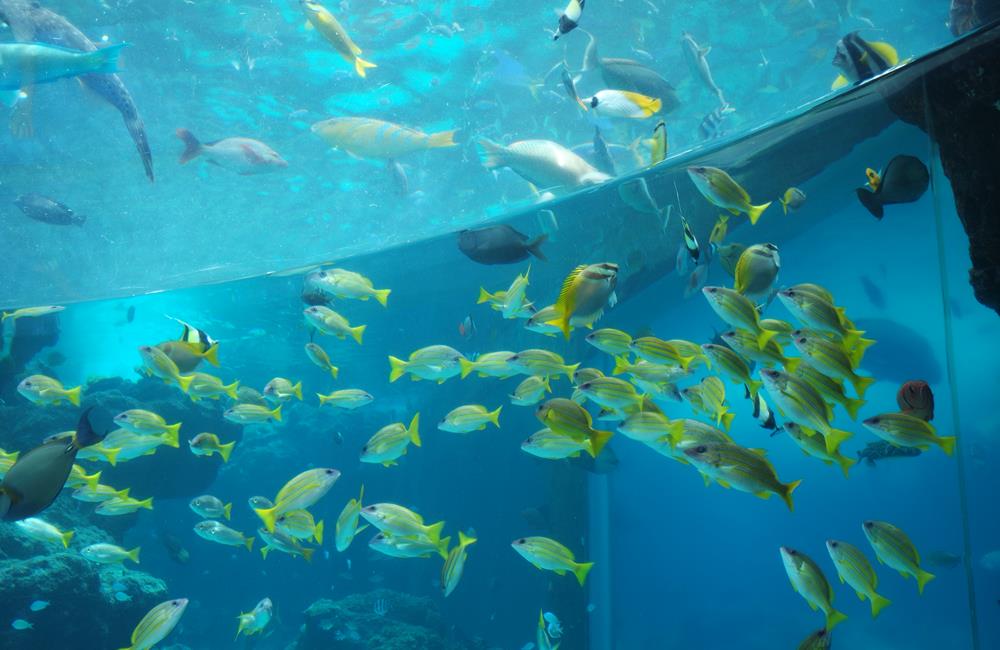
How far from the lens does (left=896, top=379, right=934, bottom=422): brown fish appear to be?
4.16m

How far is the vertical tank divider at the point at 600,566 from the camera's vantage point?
54.1 feet

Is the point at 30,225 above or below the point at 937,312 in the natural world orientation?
below

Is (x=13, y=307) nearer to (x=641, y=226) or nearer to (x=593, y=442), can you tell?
(x=641, y=226)

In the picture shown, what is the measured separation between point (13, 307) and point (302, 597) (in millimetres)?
15992

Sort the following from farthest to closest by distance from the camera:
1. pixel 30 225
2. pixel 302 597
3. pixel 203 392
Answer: pixel 302 597 < pixel 30 225 < pixel 203 392

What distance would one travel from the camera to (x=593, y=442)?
4.24 metres

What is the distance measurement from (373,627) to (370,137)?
11819 millimetres

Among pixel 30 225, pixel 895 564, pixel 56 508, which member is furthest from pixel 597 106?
pixel 30 225

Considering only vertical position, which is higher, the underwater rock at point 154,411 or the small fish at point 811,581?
the small fish at point 811,581

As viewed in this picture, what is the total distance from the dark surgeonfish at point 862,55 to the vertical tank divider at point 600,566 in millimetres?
13998

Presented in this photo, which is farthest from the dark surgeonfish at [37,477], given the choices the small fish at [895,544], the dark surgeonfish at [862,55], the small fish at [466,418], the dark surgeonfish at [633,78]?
the dark surgeonfish at [862,55]

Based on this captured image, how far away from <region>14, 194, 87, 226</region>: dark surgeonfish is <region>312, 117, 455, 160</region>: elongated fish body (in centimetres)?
709

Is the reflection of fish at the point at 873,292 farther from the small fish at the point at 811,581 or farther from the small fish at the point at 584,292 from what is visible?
the small fish at the point at 584,292

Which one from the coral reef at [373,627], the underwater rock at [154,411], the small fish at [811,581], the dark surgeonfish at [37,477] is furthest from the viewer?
the coral reef at [373,627]
